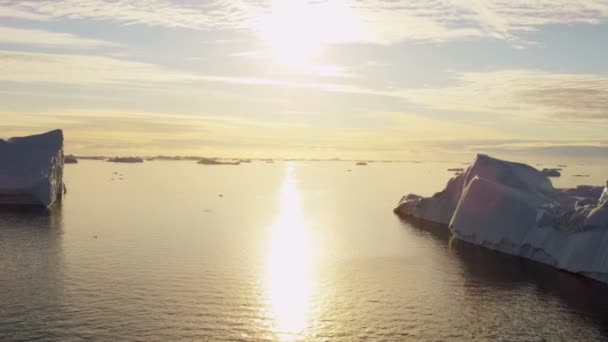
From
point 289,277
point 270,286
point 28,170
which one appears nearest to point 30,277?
point 270,286

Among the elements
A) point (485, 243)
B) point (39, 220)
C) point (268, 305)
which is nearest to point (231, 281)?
point (268, 305)

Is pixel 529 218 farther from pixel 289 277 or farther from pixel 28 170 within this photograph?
pixel 28 170

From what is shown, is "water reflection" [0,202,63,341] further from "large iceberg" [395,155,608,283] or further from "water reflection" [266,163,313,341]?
"large iceberg" [395,155,608,283]

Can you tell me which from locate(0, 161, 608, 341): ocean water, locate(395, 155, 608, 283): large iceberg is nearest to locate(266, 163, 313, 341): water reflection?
locate(0, 161, 608, 341): ocean water

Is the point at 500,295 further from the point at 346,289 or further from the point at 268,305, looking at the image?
the point at 268,305

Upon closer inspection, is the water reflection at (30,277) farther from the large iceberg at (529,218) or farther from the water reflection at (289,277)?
the large iceberg at (529,218)
